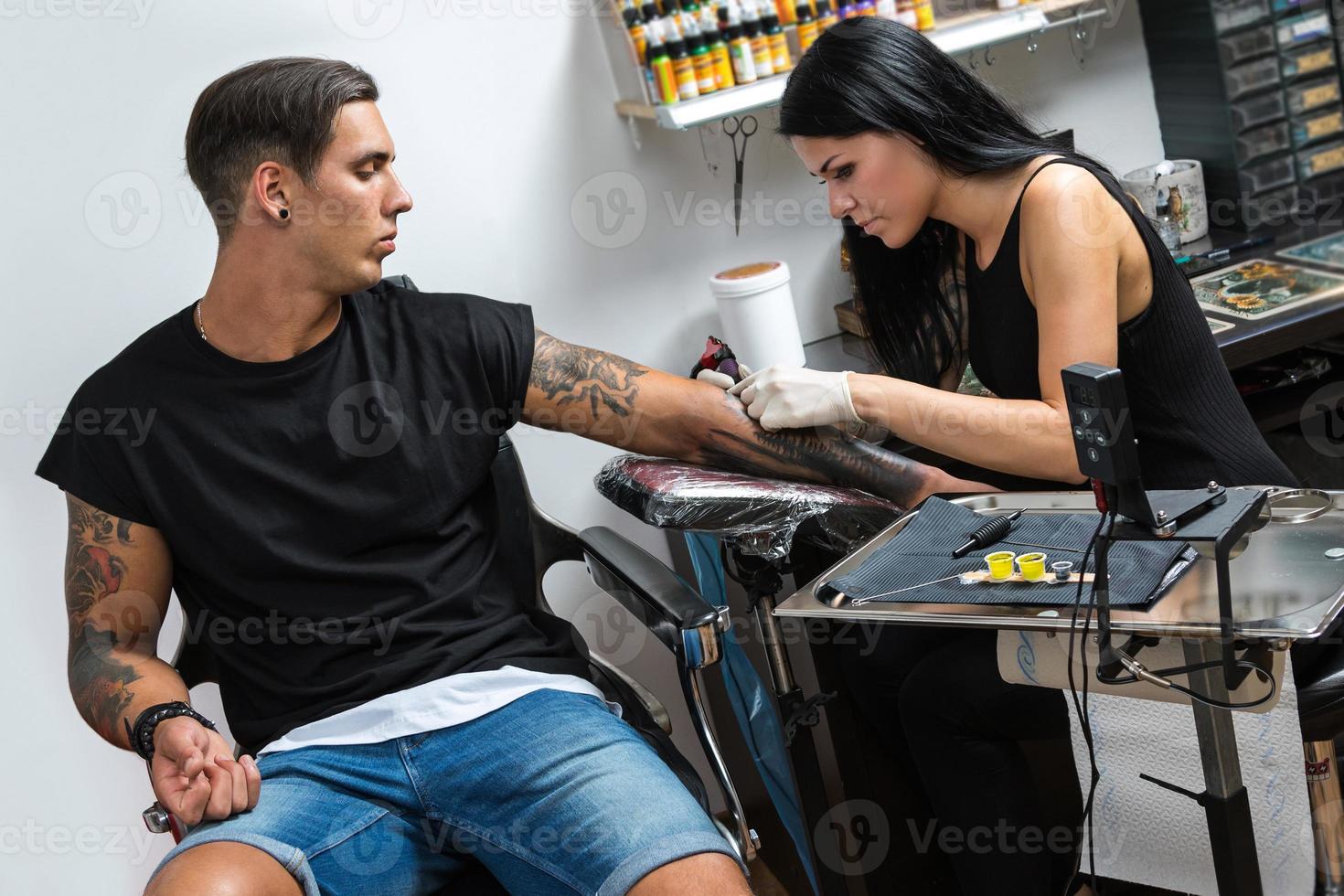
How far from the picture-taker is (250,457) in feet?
5.41

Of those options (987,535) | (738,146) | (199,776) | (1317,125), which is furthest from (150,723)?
(1317,125)

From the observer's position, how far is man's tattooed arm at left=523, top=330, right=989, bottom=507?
5.93 feet

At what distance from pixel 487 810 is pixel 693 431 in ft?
1.96

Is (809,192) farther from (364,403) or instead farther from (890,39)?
(364,403)

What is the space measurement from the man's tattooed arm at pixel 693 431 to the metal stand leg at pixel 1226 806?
58 cm

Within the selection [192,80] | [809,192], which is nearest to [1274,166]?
[809,192]

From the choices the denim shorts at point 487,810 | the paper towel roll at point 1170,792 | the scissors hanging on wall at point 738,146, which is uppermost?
the scissors hanging on wall at point 738,146

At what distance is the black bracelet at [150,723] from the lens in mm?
1504

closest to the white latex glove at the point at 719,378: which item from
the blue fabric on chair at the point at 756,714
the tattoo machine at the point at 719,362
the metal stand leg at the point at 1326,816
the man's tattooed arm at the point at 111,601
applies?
the tattoo machine at the point at 719,362

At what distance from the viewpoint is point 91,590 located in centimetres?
166

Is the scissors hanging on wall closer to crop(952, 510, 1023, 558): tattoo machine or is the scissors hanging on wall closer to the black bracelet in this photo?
crop(952, 510, 1023, 558): tattoo machine

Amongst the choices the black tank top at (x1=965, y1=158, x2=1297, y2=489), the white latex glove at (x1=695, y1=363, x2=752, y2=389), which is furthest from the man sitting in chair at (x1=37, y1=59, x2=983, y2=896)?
the black tank top at (x1=965, y1=158, x2=1297, y2=489)

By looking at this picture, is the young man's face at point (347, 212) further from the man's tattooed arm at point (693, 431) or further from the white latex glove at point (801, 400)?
the white latex glove at point (801, 400)

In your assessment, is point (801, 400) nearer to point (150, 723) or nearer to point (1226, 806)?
point (1226, 806)
